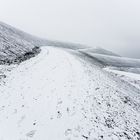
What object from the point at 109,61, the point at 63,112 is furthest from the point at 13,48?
the point at 109,61

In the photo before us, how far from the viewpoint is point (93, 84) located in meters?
18.0

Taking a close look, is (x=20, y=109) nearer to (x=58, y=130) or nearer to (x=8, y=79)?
(x=58, y=130)

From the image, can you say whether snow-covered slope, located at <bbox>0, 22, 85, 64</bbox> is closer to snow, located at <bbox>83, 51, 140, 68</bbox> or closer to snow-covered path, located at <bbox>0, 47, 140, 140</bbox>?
snow-covered path, located at <bbox>0, 47, 140, 140</bbox>

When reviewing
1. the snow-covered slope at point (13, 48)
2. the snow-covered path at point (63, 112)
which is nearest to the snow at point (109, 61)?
the snow-covered slope at point (13, 48)

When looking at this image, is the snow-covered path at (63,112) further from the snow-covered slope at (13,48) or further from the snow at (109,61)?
the snow at (109,61)

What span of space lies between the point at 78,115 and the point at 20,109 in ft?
13.2

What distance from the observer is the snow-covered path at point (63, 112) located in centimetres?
1023

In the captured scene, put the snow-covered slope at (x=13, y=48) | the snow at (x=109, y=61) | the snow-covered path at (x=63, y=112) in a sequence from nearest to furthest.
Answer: the snow-covered path at (x=63, y=112)
the snow-covered slope at (x=13, y=48)
the snow at (x=109, y=61)

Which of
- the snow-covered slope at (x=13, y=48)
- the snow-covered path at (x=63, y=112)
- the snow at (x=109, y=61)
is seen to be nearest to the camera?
the snow-covered path at (x=63, y=112)

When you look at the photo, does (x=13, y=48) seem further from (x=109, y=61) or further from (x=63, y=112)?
(x=109, y=61)

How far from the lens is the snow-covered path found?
10.2 m

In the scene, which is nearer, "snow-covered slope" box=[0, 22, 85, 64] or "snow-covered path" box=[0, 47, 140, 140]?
"snow-covered path" box=[0, 47, 140, 140]

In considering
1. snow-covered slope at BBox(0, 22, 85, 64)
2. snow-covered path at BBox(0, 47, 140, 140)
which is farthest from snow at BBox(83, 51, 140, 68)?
snow-covered path at BBox(0, 47, 140, 140)

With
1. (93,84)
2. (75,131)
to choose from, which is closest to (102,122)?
(75,131)
